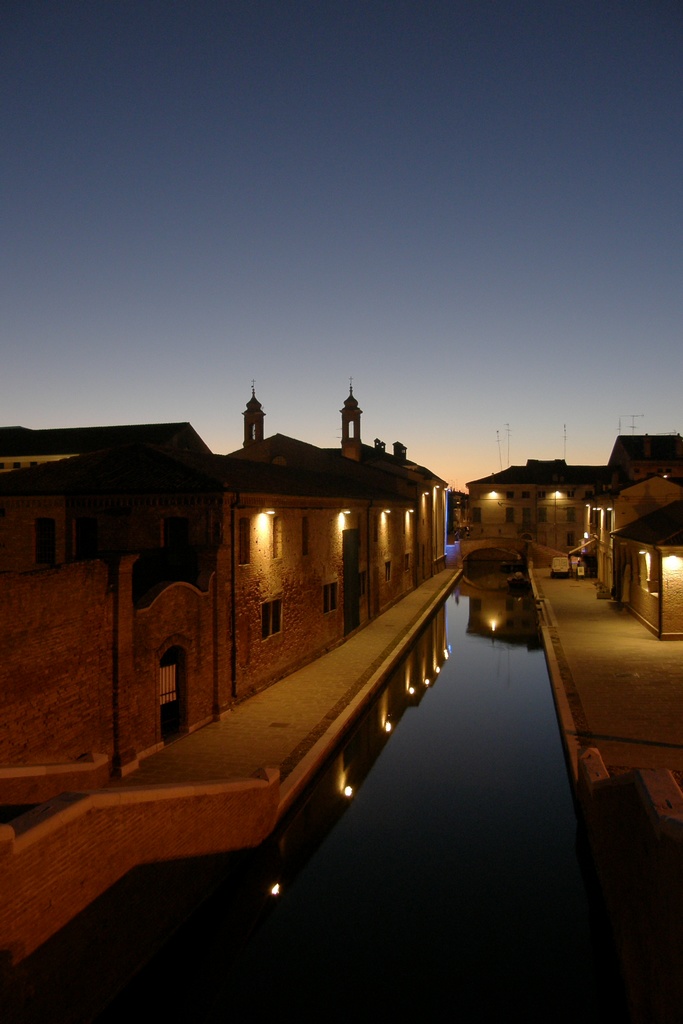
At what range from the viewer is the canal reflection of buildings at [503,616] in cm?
2942

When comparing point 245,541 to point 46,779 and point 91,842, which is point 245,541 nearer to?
point 46,779

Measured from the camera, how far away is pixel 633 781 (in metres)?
8.15

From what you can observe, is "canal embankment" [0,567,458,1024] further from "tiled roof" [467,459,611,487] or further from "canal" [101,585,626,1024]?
"tiled roof" [467,459,611,487]

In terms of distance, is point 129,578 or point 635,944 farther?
point 129,578

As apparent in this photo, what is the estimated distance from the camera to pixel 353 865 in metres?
10.5

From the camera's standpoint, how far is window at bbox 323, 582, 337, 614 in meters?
21.9

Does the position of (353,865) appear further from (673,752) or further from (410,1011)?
(673,752)

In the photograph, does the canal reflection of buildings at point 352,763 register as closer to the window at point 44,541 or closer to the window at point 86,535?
the window at point 86,535

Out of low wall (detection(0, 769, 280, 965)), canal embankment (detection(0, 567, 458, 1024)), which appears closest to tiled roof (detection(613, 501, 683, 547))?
canal embankment (detection(0, 567, 458, 1024))

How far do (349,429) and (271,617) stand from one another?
2545 centimetres

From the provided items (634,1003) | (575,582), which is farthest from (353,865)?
(575,582)

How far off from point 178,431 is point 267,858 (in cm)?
3924

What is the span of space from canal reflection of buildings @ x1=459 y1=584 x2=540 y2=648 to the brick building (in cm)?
786

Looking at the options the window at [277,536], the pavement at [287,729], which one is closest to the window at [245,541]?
the window at [277,536]
